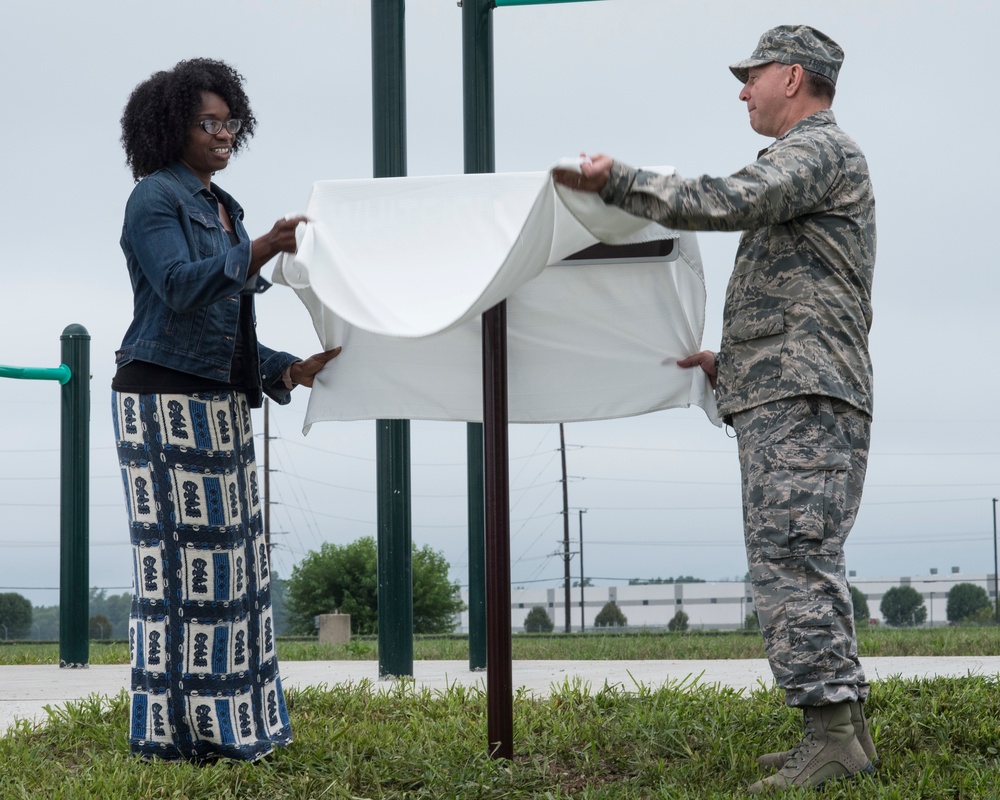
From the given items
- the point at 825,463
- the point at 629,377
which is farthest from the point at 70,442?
the point at 825,463

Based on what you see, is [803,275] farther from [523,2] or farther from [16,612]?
[16,612]

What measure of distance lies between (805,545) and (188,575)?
195 cm

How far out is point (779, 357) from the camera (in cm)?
351

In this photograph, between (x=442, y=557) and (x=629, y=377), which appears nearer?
(x=629, y=377)

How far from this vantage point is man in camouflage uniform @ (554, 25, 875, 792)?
11.1 ft

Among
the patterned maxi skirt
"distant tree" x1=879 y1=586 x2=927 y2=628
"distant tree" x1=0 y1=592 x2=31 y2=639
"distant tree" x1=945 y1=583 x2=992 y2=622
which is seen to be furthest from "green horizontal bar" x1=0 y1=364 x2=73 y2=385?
"distant tree" x1=879 y1=586 x2=927 y2=628

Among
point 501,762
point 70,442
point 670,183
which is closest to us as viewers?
point 670,183

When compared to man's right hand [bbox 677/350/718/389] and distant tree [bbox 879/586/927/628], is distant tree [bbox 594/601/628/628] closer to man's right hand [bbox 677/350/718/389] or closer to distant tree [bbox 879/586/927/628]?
distant tree [bbox 879/586/927/628]

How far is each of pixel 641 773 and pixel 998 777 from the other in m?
1.10

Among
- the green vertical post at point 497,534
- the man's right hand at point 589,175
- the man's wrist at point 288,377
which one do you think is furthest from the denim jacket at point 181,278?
the man's right hand at point 589,175

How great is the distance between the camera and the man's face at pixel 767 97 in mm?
3668

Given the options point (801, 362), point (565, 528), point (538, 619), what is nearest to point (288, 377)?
point (801, 362)

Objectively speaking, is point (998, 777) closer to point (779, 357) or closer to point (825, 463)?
point (825, 463)

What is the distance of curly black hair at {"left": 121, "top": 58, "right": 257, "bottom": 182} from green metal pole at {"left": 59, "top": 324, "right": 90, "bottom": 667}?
3562 mm
